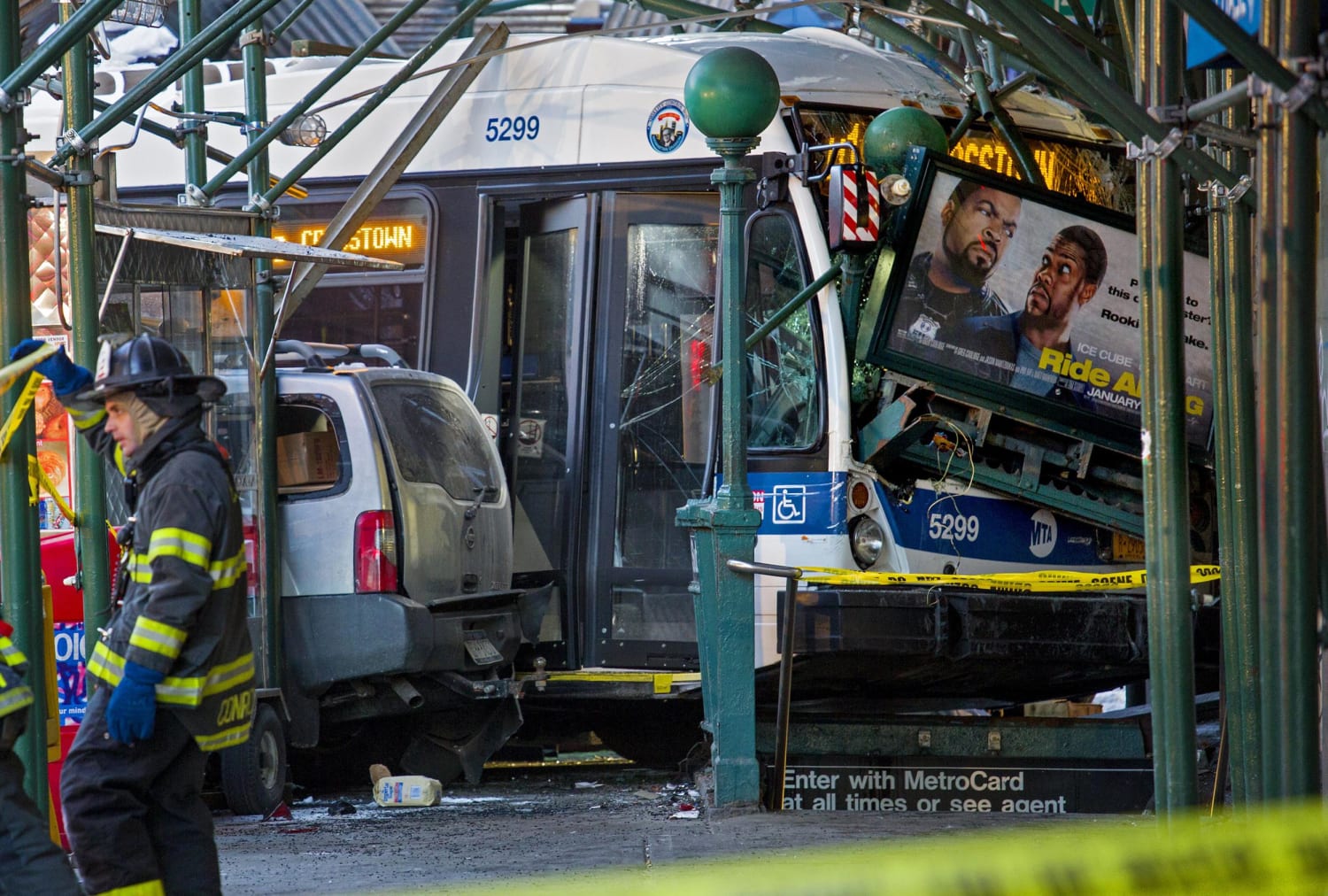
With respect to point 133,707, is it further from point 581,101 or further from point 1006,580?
point 581,101

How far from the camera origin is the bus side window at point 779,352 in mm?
8914

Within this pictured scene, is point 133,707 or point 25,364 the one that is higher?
point 25,364

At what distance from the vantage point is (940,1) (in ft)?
25.2

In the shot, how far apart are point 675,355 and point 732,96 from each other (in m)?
2.08

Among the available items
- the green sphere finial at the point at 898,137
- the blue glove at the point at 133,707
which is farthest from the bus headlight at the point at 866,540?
the blue glove at the point at 133,707

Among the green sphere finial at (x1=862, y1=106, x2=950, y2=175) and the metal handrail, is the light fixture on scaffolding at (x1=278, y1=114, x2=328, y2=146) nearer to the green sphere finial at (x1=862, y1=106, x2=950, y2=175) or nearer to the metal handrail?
the green sphere finial at (x1=862, y1=106, x2=950, y2=175)

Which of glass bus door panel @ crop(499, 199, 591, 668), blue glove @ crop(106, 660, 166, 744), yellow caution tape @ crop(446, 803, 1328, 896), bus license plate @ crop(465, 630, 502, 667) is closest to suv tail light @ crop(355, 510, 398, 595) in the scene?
bus license plate @ crop(465, 630, 502, 667)

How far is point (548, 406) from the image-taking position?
9.92m

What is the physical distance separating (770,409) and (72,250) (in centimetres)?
370

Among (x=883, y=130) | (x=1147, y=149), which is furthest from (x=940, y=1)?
(x=1147, y=149)

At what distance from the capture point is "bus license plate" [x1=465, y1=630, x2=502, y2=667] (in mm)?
8992

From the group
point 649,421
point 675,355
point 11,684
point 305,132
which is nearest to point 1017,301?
point 675,355

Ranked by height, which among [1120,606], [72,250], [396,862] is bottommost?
[396,862]

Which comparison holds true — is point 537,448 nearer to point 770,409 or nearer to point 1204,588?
point 770,409
